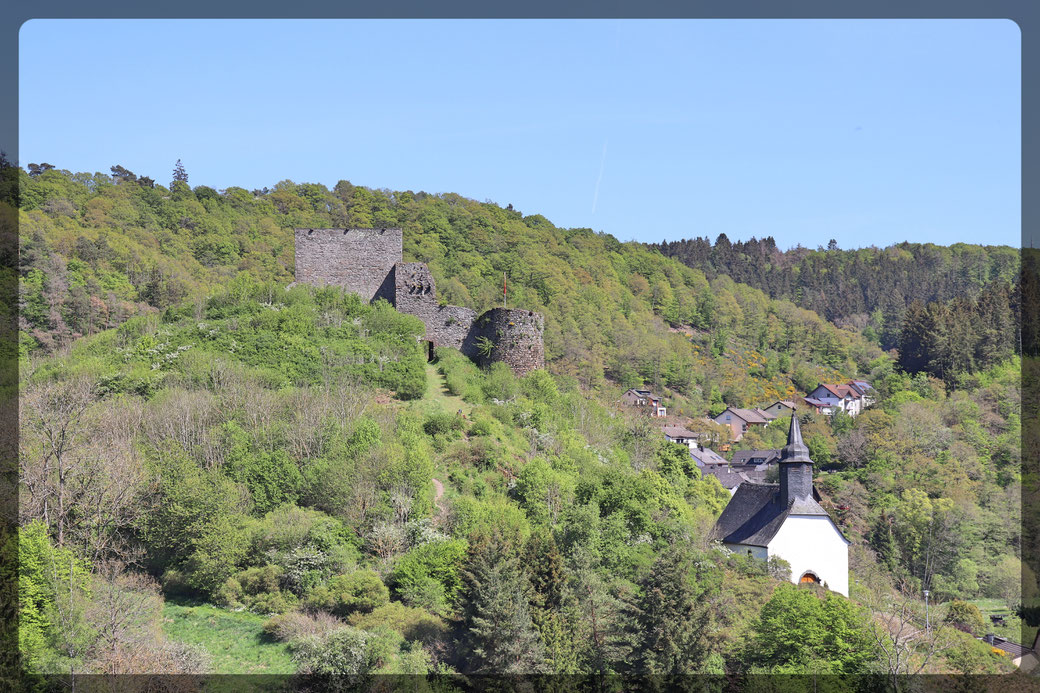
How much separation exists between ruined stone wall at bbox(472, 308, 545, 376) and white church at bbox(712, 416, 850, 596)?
11699mm

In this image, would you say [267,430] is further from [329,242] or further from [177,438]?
[329,242]

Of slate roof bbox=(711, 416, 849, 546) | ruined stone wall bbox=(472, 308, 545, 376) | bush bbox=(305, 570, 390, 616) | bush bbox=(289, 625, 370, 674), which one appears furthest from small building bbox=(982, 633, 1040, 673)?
bush bbox=(289, 625, 370, 674)

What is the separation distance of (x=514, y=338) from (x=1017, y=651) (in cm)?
2277

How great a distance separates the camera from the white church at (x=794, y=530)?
41.6 meters

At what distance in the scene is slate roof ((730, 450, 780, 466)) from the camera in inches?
3193

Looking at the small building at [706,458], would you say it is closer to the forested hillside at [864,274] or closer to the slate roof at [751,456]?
the slate roof at [751,456]

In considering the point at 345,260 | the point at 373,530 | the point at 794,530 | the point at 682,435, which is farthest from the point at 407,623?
the point at 682,435

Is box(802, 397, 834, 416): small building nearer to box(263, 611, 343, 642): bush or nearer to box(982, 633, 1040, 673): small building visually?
box(982, 633, 1040, 673): small building

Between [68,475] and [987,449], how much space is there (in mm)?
69623

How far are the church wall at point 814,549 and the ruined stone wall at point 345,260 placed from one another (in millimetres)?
18904

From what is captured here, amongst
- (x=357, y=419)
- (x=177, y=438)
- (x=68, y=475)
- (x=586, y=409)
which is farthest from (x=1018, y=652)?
(x=68, y=475)

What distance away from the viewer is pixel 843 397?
105 meters

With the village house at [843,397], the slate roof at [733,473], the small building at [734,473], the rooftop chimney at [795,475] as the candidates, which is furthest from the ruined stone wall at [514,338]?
the village house at [843,397]

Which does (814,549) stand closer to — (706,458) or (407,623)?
(407,623)
